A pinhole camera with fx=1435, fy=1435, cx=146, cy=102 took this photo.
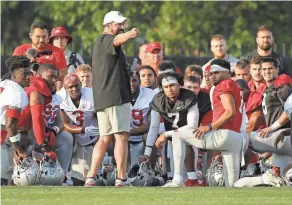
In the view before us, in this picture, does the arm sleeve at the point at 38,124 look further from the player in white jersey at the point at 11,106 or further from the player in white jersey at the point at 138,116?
the player in white jersey at the point at 138,116

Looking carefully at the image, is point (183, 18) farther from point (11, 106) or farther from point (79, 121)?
point (11, 106)

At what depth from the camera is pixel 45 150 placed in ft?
60.8

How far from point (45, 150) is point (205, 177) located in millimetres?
2128

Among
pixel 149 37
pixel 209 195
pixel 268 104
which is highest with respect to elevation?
pixel 149 37

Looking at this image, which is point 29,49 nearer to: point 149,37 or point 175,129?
point 175,129

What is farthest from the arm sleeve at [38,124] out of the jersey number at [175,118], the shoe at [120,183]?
the jersey number at [175,118]

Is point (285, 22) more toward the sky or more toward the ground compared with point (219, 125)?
more toward the sky

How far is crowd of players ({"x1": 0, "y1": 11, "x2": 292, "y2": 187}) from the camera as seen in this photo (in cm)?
1817

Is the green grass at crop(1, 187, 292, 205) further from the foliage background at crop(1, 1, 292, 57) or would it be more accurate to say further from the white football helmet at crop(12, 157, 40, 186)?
the foliage background at crop(1, 1, 292, 57)

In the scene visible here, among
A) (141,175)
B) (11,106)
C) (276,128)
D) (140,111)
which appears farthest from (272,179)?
(11,106)

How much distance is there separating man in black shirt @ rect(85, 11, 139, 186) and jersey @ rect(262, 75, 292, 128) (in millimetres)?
2371

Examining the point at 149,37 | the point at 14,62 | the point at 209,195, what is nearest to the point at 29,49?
the point at 14,62

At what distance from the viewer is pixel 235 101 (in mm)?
18297

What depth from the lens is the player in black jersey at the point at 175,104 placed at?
18.4m
